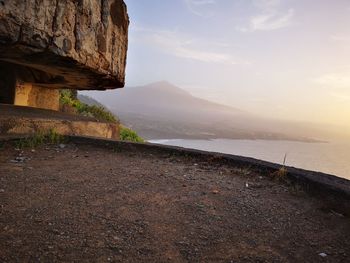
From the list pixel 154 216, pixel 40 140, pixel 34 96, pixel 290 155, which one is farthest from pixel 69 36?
pixel 290 155

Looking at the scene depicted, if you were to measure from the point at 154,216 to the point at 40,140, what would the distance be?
3127mm

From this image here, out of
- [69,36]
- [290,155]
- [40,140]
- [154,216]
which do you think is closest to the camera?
[154,216]

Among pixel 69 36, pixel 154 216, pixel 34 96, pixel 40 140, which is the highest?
pixel 69 36

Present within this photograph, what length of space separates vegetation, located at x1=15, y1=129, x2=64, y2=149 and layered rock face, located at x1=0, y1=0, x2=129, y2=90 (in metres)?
1.06

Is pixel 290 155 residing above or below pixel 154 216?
below

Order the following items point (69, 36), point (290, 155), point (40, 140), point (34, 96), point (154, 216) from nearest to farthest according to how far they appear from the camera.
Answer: point (154, 216) → point (69, 36) → point (40, 140) → point (34, 96) → point (290, 155)

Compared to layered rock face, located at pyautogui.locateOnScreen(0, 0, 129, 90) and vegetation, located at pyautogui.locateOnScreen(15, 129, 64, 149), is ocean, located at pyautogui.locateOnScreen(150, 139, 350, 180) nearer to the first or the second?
layered rock face, located at pyautogui.locateOnScreen(0, 0, 129, 90)

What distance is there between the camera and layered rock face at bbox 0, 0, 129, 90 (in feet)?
12.5

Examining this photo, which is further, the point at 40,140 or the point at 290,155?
the point at 290,155

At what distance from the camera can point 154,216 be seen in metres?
2.91

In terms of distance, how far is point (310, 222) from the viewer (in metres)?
3.03

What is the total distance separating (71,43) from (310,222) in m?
3.51

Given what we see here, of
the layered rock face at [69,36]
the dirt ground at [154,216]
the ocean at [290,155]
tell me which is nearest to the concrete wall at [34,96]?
the layered rock face at [69,36]

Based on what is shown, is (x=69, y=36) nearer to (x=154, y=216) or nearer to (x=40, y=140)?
(x=40, y=140)
